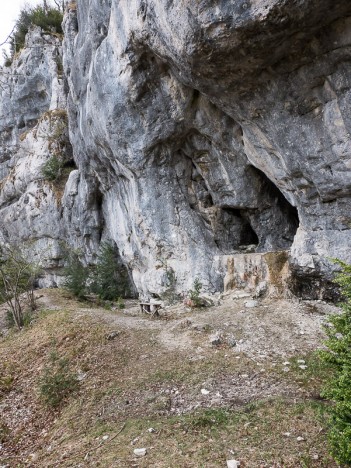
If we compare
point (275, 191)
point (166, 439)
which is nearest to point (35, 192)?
point (275, 191)

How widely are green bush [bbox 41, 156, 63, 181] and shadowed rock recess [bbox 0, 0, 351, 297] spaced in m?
4.83

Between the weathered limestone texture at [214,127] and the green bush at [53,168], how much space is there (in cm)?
606

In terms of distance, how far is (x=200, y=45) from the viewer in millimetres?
7199

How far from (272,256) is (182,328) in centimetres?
374

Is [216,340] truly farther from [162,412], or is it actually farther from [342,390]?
[342,390]

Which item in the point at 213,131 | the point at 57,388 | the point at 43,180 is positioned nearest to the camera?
the point at 57,388

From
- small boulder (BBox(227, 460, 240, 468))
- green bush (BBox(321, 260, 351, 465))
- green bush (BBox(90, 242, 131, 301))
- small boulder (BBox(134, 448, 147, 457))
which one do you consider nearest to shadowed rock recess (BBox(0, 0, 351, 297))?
green bush (BBox(90, 242, 131, 301))

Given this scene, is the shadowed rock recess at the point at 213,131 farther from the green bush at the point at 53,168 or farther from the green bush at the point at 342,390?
the green bush at the point at 342,390

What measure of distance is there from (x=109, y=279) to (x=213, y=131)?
35.7 ft

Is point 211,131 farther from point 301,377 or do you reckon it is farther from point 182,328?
point 301,377

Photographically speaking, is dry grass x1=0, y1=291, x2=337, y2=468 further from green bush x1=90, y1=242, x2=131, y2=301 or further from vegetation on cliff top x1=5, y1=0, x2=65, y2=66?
vegetation on cliff top x1=5, y1=0, x2=65, y2=66

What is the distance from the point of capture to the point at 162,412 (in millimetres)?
5098

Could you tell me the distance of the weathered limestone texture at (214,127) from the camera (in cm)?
701

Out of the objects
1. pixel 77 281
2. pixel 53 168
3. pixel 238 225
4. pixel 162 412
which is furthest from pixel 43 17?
pixel 162 412
